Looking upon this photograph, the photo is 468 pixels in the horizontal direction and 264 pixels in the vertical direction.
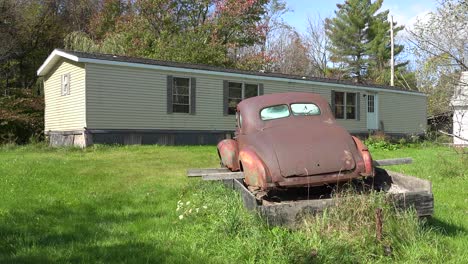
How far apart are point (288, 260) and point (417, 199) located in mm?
1731

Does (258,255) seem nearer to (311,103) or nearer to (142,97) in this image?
(311,103)

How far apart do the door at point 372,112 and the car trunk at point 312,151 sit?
1828 centimetres

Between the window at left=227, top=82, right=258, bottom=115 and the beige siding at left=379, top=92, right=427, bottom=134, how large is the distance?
8.36 metres

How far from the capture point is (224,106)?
18219 millimetres

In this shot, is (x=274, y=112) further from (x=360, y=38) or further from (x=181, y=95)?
(x=360, y=38)

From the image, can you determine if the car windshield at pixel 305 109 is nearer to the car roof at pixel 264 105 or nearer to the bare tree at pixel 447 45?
the car roof at pixel 264 105

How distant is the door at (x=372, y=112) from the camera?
23.4 meters

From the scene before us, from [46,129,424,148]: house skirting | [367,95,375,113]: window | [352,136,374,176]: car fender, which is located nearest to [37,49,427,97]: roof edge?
[367,95,375,113]: window

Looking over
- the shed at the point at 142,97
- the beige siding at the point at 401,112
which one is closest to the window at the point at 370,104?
the beige siding at the point at 401,112

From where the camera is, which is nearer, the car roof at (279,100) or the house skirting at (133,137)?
the car roof at (279,100)

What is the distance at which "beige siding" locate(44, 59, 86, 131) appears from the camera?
1555 centimetres

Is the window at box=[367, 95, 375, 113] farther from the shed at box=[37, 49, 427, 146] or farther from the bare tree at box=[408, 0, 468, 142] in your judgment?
the bare tree at box=[408, 0, 468, 142]

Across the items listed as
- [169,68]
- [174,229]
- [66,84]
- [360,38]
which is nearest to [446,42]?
[174,229]

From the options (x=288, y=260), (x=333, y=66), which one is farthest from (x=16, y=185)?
(x=333, y=66)
